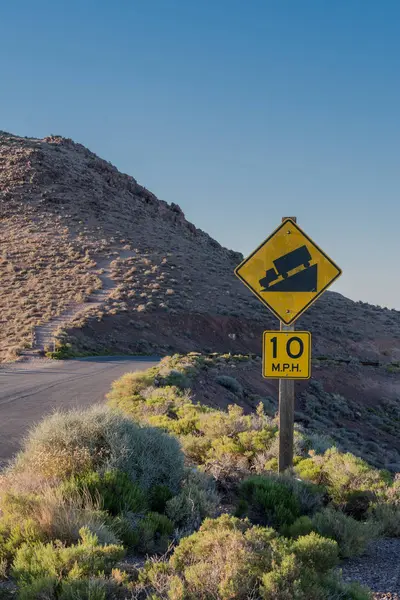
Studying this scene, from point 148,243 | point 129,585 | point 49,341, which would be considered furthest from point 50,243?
point 129,585

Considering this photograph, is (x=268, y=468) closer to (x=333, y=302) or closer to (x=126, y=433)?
(x=126, y=433)

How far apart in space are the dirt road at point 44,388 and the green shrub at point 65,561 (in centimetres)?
479

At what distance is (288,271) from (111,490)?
3.31 metres

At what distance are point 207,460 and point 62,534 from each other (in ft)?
12.0

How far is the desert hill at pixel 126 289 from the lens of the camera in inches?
1486

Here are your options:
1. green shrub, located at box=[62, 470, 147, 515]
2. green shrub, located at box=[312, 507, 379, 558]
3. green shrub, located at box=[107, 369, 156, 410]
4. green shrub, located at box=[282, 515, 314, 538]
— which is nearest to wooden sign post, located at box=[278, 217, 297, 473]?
green shrub, located at box=[312, 507, 379, 558]

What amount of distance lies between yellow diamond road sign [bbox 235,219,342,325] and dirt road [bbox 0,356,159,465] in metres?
4.87

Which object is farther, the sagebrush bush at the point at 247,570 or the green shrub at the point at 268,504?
the green shrub at the point at 268,504

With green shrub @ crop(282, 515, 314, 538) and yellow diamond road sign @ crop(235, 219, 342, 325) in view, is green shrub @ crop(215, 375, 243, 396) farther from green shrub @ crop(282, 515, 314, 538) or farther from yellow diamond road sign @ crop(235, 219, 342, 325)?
green shrub @ crop(282, 515, 314, 538)

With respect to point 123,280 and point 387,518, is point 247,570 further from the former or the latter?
point 123,280

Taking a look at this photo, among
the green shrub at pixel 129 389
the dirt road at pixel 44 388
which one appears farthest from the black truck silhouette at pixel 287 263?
the green shrub at pixel 129 389

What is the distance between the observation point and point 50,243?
182 feet

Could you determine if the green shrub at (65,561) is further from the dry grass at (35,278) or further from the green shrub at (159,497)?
the dry grass at (35,278)

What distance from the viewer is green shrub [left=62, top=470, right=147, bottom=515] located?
19.2 feet
